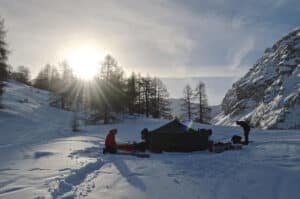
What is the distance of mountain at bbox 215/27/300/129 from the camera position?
45.2m

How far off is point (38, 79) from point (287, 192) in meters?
87.5

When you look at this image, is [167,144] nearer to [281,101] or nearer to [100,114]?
[100,114]

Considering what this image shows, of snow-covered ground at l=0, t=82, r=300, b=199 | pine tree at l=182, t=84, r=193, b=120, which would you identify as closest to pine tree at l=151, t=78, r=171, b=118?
pine tree at l=182, t=84, r=193, b=120

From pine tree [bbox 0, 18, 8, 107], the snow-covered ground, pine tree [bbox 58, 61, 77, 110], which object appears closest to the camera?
the snow-covered ground

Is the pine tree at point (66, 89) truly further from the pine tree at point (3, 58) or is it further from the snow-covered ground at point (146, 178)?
the snow-covered ground at point (146, 178)

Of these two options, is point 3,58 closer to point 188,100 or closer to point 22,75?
point 188,100

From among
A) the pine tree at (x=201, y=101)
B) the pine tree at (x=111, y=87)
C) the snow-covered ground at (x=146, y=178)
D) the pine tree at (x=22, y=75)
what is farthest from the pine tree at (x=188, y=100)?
the pine tree at (x=22, y=75)

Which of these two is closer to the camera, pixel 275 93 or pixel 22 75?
pixel 275 93

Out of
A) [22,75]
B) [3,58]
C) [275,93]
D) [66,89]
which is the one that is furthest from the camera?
[22,75]

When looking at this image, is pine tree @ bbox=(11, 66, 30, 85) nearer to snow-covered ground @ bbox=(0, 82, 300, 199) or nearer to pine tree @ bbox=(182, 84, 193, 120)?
pine tree @ bbox=(182, 84, 193, 120)

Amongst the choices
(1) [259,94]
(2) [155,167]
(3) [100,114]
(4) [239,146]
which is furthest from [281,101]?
(2) [155,167]

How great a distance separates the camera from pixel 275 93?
56.6 m

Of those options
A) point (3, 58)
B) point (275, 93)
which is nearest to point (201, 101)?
point (275, 93)

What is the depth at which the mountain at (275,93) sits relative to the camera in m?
45.2
